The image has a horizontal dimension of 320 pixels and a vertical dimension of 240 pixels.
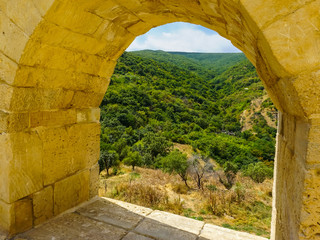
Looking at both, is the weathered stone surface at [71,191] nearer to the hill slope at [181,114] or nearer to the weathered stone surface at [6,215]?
the weathered stone surface at [6,215]

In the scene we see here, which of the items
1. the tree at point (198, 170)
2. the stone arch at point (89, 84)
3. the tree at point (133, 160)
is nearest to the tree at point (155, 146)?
the tree at point (198, 170)

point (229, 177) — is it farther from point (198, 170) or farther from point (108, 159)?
point (108, 159)

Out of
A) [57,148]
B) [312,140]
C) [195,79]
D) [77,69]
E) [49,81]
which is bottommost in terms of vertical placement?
[57,148]

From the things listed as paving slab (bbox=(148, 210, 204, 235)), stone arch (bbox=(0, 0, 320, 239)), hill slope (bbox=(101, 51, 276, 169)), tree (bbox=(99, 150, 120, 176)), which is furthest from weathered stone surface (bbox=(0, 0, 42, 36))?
hill slope (bbox=(101, 51, 276, 169))

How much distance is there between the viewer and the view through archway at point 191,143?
540 cm

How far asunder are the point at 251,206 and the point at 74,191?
4908 millimetres

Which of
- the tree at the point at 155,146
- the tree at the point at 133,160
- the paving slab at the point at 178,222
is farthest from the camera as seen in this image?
the tree at the point at 155,146

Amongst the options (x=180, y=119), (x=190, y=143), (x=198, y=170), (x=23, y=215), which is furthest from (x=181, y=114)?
(x=23, y=215)

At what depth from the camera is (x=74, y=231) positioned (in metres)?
2.05

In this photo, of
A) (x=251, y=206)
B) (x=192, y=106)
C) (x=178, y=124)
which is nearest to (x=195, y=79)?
(x=192, y=106)

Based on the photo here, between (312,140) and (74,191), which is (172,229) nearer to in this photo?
(74,191)

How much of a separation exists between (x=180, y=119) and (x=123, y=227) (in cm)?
2964

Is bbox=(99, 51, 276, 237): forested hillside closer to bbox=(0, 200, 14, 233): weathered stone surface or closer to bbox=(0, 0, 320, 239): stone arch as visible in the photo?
bbox=(0, 0, 320, 239): stone arch

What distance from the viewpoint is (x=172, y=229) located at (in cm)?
218
